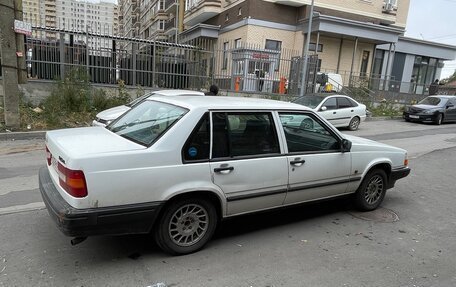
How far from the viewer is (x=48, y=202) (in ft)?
11.6

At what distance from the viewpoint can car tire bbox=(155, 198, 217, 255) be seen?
A: 3.65 m

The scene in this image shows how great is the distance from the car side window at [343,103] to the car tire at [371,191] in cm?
921

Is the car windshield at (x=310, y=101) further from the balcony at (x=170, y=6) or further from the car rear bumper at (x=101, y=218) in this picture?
the balcony at (x=170, y=6)

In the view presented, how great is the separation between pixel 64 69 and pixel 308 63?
38.4 feet

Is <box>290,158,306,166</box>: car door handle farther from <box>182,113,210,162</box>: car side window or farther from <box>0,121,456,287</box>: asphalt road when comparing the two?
<box>182,113,210,162</box>: car side window

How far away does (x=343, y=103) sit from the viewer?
1435 centimetres

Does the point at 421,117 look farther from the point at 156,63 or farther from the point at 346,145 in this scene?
the point at 346,145

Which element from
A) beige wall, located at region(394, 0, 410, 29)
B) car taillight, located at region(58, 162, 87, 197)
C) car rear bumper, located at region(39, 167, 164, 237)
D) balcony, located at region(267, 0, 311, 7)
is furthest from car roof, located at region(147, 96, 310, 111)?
beige wall, located at region(394, 0, 410, 29)

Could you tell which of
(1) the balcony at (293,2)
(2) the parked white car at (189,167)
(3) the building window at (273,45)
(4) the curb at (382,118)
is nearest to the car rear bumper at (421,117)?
(4) the curb at (382,118)

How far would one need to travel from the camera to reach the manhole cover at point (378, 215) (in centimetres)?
516

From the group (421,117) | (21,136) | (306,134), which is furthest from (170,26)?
(306,134)

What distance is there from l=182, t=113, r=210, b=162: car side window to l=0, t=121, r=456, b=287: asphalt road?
1033mm

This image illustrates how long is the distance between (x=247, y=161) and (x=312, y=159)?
0.96 metres

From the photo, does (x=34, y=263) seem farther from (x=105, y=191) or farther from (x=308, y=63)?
(x=308, y=63)
